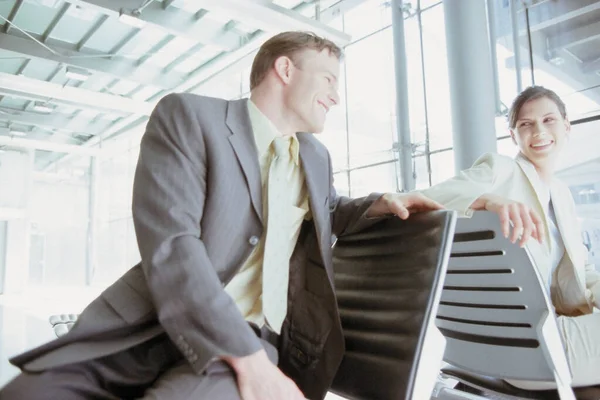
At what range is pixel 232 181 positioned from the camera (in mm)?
981

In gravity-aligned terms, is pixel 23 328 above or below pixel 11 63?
below

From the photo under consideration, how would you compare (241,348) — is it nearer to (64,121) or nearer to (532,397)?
(532,397)

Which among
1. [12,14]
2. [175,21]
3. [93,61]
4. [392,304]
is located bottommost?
[392,304]

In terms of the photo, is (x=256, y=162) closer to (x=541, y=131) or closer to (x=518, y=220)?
(x=518, y=220)

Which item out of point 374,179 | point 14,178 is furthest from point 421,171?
point 14,178

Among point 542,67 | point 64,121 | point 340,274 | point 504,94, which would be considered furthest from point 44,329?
point 64,121

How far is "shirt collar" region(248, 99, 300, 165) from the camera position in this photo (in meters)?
1.12

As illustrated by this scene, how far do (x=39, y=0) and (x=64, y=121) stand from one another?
21.3 feet

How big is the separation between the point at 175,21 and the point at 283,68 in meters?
6.72

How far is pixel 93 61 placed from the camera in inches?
348

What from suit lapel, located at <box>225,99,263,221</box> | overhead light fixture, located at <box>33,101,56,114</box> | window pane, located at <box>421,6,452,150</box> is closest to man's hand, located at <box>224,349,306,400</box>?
suit lapel, located at <box>225,99,263,221</box>

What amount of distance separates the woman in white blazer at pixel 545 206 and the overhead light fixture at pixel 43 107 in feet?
39.8

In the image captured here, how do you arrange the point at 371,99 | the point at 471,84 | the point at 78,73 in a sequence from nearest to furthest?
1. the point at 471,84
2. the point at 371,99
3. the point at 78,73

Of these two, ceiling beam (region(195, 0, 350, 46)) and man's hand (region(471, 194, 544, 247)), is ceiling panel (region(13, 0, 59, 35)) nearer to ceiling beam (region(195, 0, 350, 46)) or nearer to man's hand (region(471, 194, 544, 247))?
ceiling beam (region(195, 0, 350, 46))
